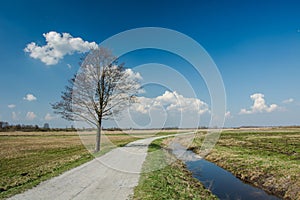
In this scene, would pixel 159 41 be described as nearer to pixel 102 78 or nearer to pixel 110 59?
pixel 110 59

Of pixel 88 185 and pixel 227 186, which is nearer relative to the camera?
pixel 88 185

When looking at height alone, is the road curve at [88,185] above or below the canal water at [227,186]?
above

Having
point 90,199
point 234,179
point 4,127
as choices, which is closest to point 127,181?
point 90,199

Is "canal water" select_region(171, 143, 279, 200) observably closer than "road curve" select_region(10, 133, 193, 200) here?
No

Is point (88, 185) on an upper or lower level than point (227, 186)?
upper

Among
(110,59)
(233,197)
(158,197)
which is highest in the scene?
(110,59)

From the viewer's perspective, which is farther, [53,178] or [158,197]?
[53,178]

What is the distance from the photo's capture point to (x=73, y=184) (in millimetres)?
10188

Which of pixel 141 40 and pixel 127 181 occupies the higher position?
pixel 141 40

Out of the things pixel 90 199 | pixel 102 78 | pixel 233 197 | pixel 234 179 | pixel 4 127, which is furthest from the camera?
pixel 4 127

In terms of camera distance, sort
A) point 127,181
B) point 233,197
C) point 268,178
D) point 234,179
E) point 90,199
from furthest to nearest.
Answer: point 234,179, point 268,178, point 233,197, point 127,181, point 90,199

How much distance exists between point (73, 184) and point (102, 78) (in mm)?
17499

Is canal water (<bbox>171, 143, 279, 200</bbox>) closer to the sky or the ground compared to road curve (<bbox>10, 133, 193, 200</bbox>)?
closer to the ground

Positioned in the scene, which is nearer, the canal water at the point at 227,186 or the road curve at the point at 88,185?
the road curve at the point at 88,185
